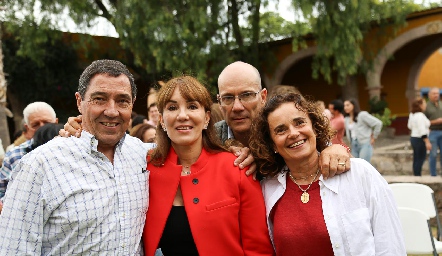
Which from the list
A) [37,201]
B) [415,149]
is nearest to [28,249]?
[37,201]

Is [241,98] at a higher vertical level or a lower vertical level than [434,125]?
higher

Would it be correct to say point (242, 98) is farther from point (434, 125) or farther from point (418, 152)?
point (434, 125)

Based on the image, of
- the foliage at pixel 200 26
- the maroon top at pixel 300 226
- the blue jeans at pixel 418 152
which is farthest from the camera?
the foliage at pixel 200 26

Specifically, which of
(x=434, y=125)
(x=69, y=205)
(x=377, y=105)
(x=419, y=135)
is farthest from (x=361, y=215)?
(x=377, y=105)

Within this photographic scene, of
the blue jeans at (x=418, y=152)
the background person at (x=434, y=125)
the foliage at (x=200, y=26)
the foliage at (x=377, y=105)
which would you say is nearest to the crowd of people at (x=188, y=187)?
the blue jeans at (x=418, y=152)

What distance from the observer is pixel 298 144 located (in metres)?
2.43

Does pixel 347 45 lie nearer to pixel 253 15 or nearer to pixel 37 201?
pixel 253 15

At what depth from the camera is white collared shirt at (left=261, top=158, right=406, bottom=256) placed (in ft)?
7.53

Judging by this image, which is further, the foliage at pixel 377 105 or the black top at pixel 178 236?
the foliage at pixel 377 105

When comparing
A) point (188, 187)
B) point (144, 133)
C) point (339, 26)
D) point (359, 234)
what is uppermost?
point (339, 26)

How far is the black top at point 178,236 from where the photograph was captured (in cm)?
235

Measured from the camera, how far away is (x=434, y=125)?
9523mm

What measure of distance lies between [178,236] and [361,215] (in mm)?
896

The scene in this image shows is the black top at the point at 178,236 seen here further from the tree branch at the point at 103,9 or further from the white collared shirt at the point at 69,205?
the tree branch at the point at 103,9
